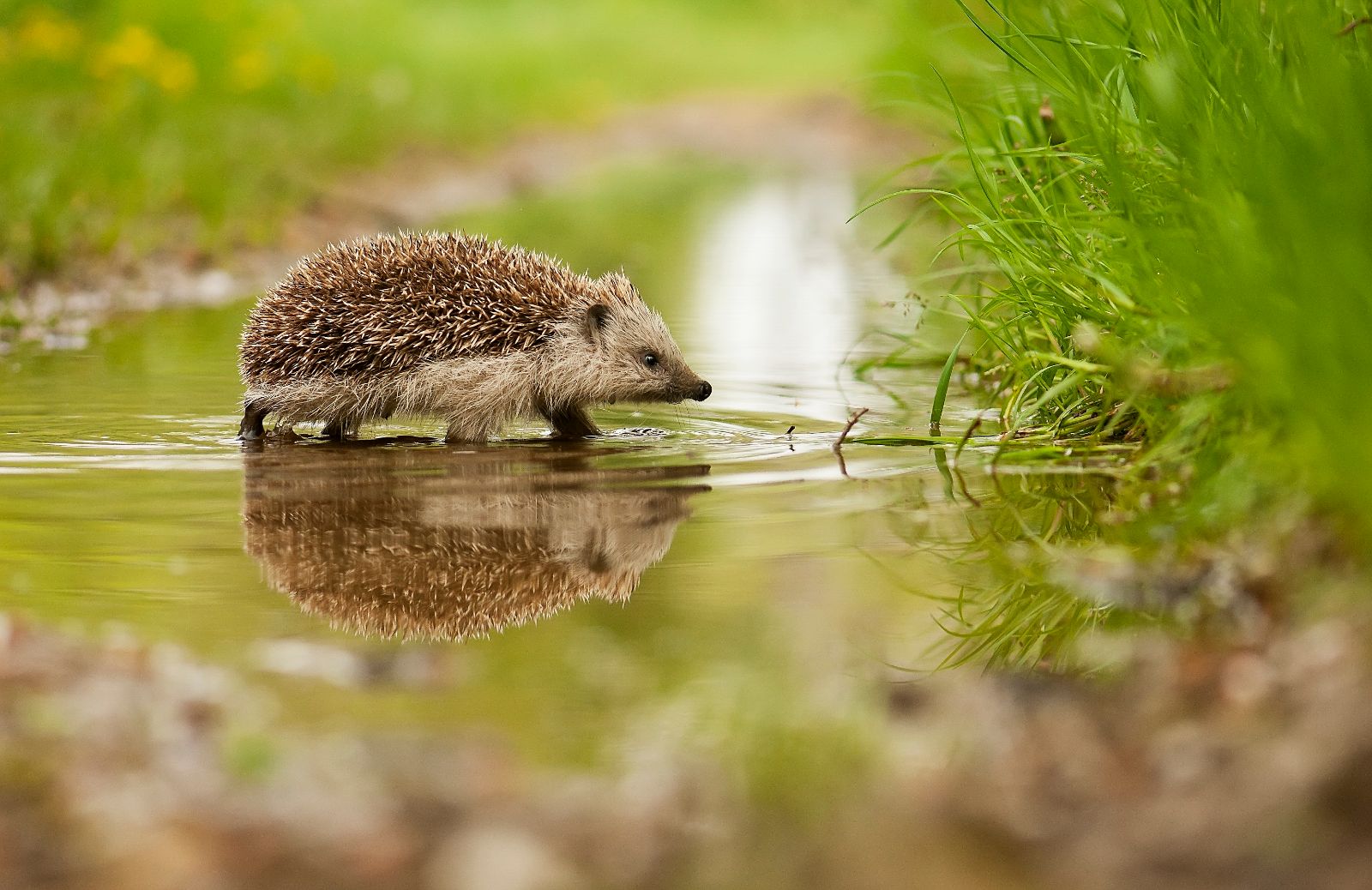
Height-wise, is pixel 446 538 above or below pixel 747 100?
A: below

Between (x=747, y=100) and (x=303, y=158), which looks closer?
(x=303, y=158)

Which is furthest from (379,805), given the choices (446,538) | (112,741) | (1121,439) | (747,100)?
(747,100)

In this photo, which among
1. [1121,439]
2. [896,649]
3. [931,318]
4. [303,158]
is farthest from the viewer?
[303,158]

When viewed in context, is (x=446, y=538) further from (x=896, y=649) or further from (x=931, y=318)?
(x=931, y=318)

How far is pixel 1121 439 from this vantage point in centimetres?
626

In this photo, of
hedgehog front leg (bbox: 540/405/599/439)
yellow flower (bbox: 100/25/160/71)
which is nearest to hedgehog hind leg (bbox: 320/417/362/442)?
hedgehog front leg (bbox: 540/405/599/439)

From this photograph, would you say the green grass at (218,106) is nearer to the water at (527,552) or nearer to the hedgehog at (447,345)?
the hedgehog at (447,345)

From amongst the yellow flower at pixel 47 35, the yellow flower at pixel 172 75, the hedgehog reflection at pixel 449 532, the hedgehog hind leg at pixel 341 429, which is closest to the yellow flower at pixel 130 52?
the yellow flower at pixel 172 75

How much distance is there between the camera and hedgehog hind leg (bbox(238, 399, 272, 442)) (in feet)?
24.7

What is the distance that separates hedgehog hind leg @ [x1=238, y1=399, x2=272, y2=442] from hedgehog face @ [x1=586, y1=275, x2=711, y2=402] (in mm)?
1517

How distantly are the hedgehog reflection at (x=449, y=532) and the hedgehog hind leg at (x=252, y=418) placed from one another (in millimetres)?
497

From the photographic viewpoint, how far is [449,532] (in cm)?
541

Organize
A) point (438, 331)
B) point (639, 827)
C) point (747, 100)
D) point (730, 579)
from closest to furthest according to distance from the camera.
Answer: point (639, 827) < point (730, 579) < point (438, 331) < point (747, 100)

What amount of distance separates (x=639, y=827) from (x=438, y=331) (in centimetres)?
486
